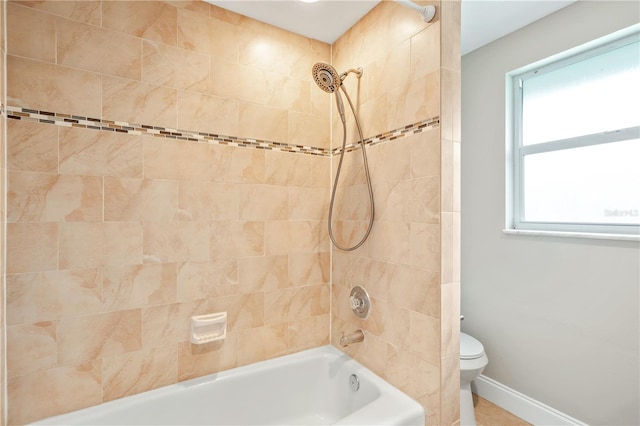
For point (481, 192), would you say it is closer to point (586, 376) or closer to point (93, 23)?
point (586, 376)

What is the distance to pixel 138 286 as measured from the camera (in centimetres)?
143

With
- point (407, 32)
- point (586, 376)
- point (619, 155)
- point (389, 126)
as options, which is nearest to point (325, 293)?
point (389, 126)

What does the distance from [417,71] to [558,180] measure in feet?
4.64

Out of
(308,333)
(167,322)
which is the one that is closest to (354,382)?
(308,333)

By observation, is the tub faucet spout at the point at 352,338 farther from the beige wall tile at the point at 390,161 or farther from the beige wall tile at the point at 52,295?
the beige wall tile at the point at 52,295

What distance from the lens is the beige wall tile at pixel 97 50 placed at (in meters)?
1.29

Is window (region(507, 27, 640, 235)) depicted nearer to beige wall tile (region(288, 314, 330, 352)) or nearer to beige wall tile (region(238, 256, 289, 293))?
beige wall tile (region(288, 314, 330, 352))

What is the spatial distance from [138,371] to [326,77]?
1654 mm

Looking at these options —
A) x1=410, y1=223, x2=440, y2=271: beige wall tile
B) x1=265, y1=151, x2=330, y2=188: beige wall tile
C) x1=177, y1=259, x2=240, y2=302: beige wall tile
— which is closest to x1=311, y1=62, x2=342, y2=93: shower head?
x1=265, y1=151, x2=330, y2=188: beige wall tile

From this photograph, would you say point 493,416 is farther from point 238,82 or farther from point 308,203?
point 238,82

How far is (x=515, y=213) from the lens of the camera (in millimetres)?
2258

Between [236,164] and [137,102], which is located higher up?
[137,102]

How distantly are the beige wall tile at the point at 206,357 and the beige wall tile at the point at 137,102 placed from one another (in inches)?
43.3

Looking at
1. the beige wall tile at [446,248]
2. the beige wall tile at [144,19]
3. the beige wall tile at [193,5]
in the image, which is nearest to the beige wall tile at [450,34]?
the beige wall tile at [446,248]
